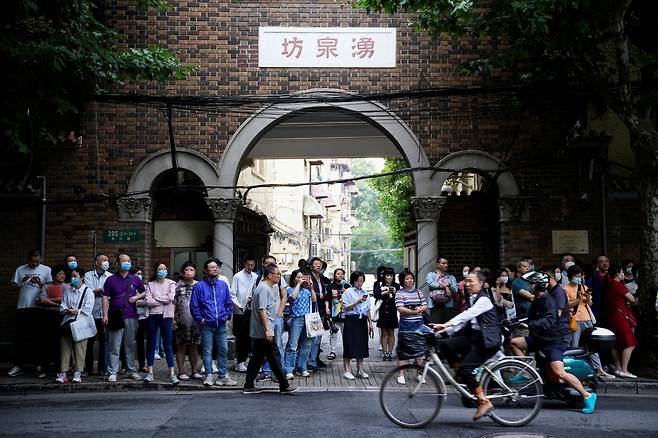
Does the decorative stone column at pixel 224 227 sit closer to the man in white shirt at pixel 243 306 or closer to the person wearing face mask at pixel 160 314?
the man in white shirt at pixel 243 306

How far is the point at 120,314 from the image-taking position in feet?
36.6

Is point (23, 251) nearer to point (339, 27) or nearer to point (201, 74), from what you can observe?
point (201, 74)

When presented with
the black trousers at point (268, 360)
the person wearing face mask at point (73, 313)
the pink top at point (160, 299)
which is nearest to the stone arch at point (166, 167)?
the person wearing face mask at point (73, 313)

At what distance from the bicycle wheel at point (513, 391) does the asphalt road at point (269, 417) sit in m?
0.17

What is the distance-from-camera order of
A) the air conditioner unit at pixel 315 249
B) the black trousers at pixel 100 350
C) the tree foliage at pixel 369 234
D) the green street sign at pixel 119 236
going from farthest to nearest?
the tree foliage at pixel 369 234
the air conditioner unit at pixel 315 249
the green street sign at pixel 119 236
the black trousers at pixel 100 350

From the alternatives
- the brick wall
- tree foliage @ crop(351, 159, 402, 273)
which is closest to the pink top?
the brick wall

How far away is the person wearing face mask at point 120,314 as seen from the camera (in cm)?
1111

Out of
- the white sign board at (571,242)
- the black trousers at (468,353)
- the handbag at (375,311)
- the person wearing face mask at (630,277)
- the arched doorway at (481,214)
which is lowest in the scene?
the black trousers at (468,353)

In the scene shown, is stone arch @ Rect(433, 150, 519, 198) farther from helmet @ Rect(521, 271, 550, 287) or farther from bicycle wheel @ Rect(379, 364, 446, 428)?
bicycle wheel @ Rect(379, 364, 446, 428)

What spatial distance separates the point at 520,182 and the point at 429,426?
24.9 ft

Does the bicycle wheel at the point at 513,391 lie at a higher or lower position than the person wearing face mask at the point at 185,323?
lower

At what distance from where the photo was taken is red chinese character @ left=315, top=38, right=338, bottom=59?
14125 millimetres

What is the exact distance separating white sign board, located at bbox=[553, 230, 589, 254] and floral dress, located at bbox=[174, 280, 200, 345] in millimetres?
7258

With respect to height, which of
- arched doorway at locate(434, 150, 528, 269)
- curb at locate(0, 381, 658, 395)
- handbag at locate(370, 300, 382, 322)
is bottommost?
curb at locate(0, 381, 658, 395)
